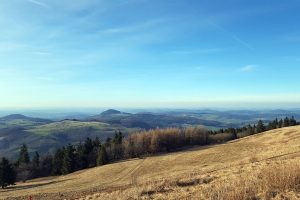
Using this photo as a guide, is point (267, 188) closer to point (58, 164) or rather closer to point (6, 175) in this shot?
point (6, 175)

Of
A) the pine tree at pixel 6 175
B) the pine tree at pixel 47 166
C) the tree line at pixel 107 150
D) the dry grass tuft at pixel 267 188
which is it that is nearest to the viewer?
the dry grass tuft at pixel 267 188

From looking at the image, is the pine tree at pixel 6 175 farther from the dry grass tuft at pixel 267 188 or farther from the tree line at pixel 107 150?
the dry grass tuft at pixel 267 188

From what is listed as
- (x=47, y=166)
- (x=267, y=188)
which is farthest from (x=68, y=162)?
(x=267, y=188)

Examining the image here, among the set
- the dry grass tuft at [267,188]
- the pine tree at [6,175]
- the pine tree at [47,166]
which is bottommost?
the pine tree at [47,166]

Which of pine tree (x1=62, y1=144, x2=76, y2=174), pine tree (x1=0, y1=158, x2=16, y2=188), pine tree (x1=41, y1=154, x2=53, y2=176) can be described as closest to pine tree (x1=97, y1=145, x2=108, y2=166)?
pine tree (x1=62, y1=144, x2=76, y2=174)

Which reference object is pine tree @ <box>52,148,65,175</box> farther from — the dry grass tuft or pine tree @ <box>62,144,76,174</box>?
the dry grass tuft

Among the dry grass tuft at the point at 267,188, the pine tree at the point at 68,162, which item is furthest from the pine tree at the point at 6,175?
the dry grass tuft at the point at 267,188

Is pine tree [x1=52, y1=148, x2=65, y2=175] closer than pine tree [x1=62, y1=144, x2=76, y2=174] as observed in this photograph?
No

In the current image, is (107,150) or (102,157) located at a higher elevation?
(107,150)

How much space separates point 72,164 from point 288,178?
87963 millimetres

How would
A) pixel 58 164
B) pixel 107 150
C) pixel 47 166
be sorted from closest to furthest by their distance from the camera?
pixel 58 164 < pixel 107 150 < pixel 47 166

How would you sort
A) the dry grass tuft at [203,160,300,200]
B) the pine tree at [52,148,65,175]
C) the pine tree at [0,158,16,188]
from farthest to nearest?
the pine tree at [52,148,65,175] → the pine tree at [0,158,16,188] → the dry grass tuft at [203,160,300,200]

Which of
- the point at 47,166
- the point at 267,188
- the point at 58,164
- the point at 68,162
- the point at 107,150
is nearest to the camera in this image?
the point at 267,188

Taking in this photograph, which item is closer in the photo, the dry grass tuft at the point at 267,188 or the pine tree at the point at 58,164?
the dry grass tuft at the point at 267,188
